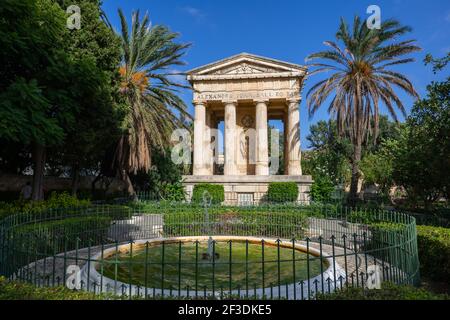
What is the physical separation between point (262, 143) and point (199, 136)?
16.0 ft

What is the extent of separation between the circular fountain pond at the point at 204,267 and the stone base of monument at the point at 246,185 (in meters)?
11.5

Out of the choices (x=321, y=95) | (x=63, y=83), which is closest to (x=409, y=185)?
(x=321, y=95)

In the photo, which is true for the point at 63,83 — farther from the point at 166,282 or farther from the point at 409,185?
the point at 409,185

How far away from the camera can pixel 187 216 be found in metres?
11.7

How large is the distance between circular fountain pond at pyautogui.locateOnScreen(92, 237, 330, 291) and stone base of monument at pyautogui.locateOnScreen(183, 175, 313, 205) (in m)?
11.5

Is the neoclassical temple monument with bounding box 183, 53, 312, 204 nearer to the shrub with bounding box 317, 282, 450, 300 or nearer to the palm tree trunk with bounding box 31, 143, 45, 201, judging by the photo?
the palm tree trunk with bounding box 31, 143, 45, 201

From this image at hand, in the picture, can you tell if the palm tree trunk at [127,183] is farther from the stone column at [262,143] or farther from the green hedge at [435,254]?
the green hedge at [435,254]

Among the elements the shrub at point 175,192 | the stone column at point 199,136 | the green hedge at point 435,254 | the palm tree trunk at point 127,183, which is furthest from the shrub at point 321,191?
the green hedge at point 435,254

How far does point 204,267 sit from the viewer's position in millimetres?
7336

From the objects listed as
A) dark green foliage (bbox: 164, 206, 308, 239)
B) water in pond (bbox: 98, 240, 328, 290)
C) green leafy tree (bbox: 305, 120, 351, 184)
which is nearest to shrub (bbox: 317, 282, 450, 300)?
water in pond (bbox: 98, 240, 328, 290)

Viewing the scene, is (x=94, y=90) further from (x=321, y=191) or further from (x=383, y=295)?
(x=321, y=191)

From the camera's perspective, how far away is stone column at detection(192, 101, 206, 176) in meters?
23.7

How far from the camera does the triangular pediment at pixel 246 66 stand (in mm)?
23203
